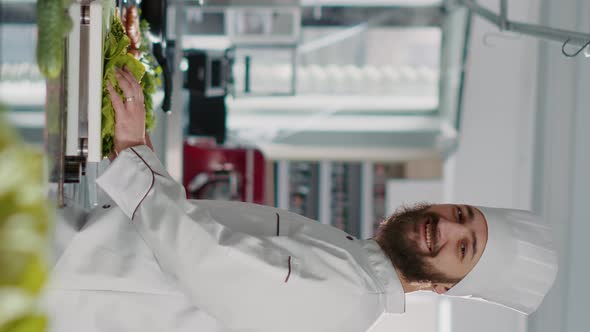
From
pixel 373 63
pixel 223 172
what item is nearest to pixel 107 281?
pixel 223 172

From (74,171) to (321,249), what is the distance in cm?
63

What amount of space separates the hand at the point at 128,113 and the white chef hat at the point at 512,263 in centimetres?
96

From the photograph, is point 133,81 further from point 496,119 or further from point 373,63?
point 373,63

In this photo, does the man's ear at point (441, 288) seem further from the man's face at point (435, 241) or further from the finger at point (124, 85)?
the finger at point (124, 85)

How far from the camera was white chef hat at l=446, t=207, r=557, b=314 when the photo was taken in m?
2.19

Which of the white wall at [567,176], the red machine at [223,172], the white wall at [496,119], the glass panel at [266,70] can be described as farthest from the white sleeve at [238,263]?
the red machine at [223,172]

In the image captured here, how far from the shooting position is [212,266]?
182 cm

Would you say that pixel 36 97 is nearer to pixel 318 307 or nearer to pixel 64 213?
pixel 64 213

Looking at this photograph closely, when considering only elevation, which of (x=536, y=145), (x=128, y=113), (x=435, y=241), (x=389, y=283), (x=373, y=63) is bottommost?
(x=389, y=283)

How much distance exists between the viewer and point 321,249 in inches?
77.8

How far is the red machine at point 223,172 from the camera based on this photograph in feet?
18.9

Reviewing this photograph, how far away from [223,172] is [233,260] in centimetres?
405

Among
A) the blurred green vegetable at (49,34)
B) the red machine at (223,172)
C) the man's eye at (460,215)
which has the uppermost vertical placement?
the blurred green vegetable at (49,34)

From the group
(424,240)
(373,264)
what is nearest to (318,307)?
(373,264)
